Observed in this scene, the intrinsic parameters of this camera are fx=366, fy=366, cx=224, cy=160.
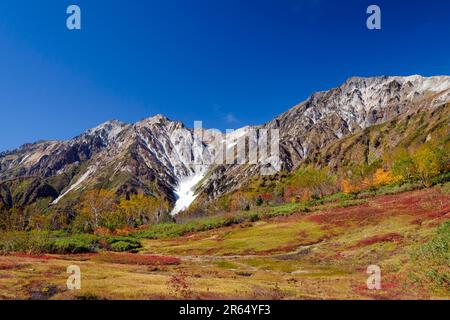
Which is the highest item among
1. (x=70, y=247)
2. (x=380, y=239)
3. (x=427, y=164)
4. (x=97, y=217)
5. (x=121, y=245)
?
(x=427, y=164)

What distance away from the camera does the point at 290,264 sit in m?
59.2

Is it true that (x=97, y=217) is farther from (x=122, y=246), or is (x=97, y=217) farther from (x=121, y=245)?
(x=122, y=246)

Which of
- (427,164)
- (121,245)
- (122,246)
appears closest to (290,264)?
(122,246)

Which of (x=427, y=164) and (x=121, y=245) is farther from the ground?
(x=427, y=164)

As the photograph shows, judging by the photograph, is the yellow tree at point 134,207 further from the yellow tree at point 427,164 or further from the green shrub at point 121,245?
the yellow tree at point 427,164

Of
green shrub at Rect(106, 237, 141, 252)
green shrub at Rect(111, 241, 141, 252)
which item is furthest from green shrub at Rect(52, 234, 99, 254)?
green shrub at Rect(106, 237, 141, 252)

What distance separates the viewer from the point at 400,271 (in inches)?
1609

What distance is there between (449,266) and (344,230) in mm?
49587

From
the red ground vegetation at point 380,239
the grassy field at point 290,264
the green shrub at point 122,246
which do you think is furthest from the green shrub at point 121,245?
the red ground vegetation at point 380,239

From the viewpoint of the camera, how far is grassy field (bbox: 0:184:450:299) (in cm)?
3061

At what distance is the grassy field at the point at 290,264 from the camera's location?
30.6 metres

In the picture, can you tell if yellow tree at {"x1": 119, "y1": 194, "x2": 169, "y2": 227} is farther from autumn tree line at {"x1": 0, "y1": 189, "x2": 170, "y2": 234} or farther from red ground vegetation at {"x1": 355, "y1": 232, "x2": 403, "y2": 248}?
red ground vegetation at {"x1": 355, "y1": 232, "x2": 403, "y2": 248}
